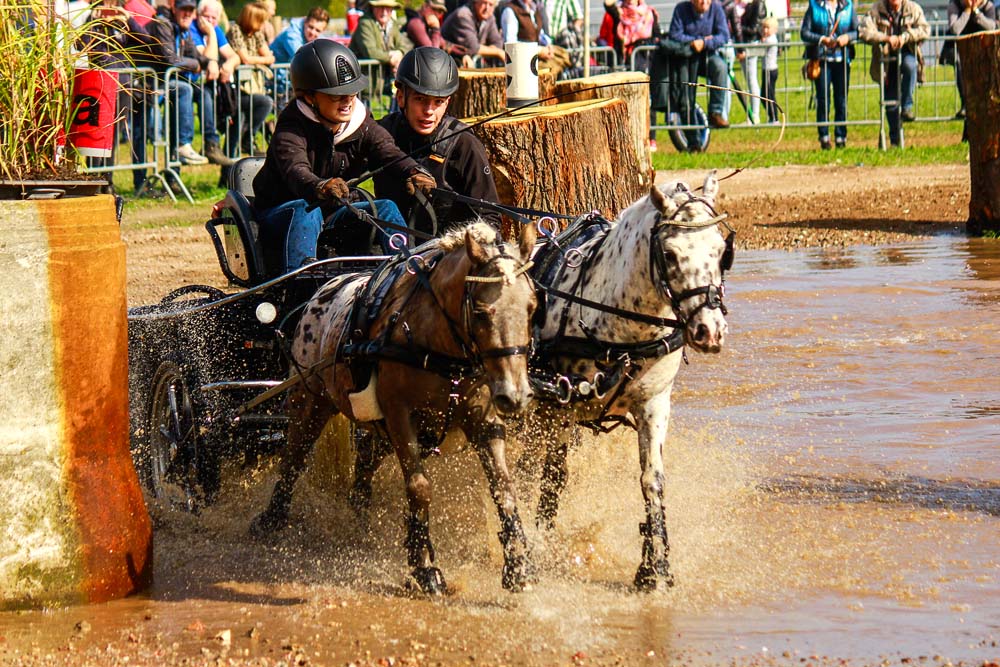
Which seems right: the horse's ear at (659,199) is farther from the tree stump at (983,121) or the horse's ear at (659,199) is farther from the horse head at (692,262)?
the tree stump at (983,121)

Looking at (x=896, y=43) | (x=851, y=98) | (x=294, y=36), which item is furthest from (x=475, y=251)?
(x=851, y=98)

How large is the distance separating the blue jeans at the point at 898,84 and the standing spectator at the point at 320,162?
1412 cm

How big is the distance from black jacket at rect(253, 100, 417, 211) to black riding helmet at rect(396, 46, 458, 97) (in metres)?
0.27

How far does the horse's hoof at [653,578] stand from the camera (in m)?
6.05

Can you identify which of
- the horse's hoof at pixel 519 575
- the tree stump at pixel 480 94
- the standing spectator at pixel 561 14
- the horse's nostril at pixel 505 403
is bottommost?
the horse's hoof at pixel 519 575

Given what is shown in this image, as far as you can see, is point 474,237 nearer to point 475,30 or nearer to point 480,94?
point 480,94

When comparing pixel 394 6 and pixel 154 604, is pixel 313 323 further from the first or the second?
pixel 394 6

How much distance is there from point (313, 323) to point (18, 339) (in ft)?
4.52

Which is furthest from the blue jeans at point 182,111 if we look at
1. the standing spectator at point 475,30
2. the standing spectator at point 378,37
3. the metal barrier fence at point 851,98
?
the metal barrier fence at point 851,98

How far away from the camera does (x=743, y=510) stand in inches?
279

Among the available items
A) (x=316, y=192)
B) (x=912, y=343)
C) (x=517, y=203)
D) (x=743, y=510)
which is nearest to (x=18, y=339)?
(x=316, y=192)

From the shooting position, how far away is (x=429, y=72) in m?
7.56

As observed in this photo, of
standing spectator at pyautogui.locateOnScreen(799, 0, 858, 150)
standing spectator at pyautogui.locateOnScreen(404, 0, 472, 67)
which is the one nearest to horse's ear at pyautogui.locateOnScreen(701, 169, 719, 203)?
standing spectator at pyautogui.locateOnScreen(404, 0, 472, 67)

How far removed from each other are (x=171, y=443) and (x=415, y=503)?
1901mm
